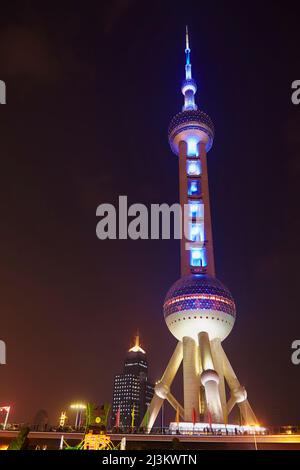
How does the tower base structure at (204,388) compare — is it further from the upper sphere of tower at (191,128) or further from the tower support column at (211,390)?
the upper sphere of tower at (191,128)

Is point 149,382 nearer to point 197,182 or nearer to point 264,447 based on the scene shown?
point 197,182

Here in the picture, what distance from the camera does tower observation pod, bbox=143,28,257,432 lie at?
200ft

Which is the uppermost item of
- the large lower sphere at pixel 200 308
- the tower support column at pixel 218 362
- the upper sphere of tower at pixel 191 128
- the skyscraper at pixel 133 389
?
the upper sphere of tower at pixel 191 128

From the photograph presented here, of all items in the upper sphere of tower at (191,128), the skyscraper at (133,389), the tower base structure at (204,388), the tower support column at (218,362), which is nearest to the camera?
the tower base structure at (204,388)

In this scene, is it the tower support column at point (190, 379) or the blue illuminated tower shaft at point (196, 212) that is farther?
the blue illuminated tower shaft at point (196, 212)

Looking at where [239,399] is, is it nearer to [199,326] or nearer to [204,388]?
[204,388]

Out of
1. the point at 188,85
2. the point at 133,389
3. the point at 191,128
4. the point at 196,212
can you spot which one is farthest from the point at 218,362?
the point at 133,389

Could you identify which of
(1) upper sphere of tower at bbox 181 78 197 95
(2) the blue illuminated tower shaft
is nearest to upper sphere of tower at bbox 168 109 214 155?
(2) the blue illuminated tower shaft

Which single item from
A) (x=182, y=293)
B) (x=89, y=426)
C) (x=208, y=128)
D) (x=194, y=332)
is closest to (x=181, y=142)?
(x=208, y=128)

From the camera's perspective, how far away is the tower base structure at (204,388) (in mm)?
58031

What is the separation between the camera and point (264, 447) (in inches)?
1753

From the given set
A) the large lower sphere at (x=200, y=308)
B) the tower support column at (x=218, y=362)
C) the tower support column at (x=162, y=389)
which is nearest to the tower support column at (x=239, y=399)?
the tower support column at (x=218, y=362)

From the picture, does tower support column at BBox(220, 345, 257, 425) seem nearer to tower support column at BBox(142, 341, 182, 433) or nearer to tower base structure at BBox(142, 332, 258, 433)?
tower base structure at BBox(142, 332, 258, 433)
